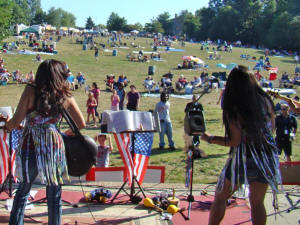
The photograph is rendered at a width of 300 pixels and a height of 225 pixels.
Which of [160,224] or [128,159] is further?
[128,159]

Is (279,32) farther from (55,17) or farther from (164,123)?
(164,123)

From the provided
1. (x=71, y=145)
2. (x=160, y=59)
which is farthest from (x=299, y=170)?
(x=160, y=59)

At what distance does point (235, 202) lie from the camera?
5.06 m

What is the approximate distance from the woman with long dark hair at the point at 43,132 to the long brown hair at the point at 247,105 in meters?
1.33

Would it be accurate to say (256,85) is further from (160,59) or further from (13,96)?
(160,59)

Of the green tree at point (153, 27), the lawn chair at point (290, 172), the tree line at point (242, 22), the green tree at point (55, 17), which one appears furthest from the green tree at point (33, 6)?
the lawn chair at point (290, 172)

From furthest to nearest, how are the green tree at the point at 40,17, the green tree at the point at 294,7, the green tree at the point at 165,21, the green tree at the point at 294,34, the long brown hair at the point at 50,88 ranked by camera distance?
the green tree at the point at 165,21
the green tree at the point at 40,17
the green tree at the point at 294,7
the green tree at the point at 294,34
the long brown hair at the point at 50,88

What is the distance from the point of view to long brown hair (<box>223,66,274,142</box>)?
3.04 metres

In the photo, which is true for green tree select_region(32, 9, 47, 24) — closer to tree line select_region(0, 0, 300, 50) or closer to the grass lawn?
tree line select_region(0, 0, 300, 50)

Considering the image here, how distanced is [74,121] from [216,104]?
54.5 ft

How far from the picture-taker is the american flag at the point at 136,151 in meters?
5.16

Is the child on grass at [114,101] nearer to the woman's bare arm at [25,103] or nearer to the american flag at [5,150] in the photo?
the american flag at [5,150]

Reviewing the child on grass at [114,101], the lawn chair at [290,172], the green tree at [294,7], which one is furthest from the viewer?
the green tree at [294,7]

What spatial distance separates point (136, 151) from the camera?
533 cm
